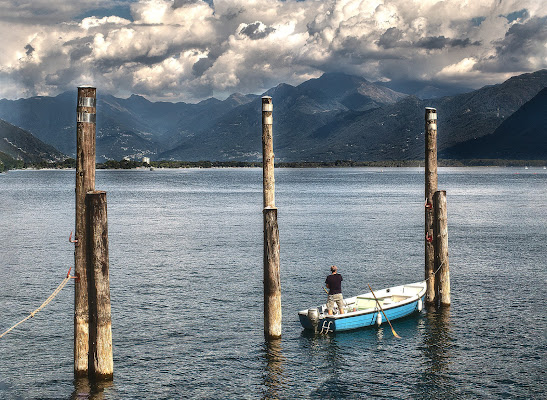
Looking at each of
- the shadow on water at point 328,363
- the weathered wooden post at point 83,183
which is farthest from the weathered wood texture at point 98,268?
the shadow on water at point 328,363

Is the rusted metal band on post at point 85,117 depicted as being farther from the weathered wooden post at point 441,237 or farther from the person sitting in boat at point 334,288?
the weathered wooden post at point 441,237

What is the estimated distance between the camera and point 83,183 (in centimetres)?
1903

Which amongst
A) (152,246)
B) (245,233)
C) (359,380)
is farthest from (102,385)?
(245,233)

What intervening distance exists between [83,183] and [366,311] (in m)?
15.6

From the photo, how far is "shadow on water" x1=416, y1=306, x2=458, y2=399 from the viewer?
76.7ft

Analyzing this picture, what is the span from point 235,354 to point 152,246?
33412 millimetres

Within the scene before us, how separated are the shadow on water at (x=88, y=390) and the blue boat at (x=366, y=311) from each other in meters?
10.1

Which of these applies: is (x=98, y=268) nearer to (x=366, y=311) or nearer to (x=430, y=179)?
(x=366, y=311)

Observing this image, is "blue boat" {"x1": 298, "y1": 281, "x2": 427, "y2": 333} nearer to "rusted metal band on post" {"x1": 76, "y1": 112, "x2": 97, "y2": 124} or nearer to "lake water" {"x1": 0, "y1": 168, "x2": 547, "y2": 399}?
"lake water" {"x1": 0, "y1": 168, "x2": 547, "y2": 399}

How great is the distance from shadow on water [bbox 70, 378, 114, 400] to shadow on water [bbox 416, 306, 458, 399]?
11.0 m

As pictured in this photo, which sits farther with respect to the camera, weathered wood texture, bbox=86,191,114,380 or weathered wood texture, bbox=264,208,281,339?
weathered wood texture, bbox=264,208,281,339

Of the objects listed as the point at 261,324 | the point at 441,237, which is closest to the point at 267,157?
the point at 261,324

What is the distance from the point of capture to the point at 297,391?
23.2m

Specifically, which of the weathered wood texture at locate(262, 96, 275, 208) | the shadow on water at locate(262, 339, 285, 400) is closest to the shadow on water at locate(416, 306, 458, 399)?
the shadow on water at locate(262, 339, 285, 400)
